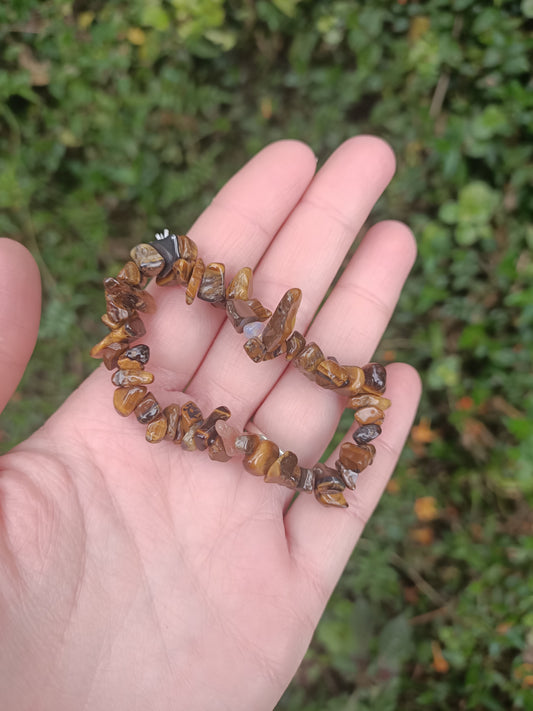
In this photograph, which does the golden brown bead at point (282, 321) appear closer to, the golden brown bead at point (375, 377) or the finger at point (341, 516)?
the golden brown bead at point (375, 377)

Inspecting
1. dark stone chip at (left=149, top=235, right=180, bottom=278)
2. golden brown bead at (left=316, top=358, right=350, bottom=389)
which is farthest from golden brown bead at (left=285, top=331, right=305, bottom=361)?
dark stone chip at (left=149, top=235, right=180, bottom=278)

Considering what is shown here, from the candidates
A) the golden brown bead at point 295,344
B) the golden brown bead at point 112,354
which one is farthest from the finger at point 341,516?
the golden brown bead at point 112,354

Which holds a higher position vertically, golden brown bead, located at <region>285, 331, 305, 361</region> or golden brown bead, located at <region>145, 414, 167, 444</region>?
golden brown bead, located at <region>285, 331, 305, 361</region>

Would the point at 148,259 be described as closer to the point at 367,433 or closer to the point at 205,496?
the point at 205,496

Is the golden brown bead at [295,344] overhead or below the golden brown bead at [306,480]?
overhead

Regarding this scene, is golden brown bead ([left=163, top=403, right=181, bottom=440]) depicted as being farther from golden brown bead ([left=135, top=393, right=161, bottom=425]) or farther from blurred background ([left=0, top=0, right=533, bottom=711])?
blurred background ([left=0, top=0, right=533, bottom=711])

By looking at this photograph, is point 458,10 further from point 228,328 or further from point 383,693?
point 383,693

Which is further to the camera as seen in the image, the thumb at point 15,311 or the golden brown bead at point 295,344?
the golden brown bead at point 295,344
